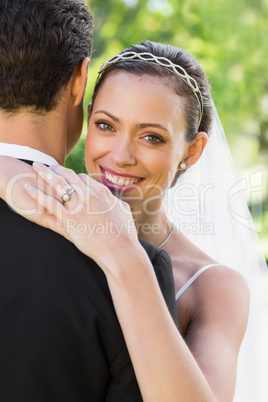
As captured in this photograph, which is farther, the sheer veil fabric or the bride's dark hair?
the sheer veil fabric

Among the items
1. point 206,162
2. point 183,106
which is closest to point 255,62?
point 206,162

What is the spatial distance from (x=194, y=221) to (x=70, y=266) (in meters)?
2.24

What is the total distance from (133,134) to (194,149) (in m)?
0.60

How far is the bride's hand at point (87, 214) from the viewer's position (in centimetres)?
188

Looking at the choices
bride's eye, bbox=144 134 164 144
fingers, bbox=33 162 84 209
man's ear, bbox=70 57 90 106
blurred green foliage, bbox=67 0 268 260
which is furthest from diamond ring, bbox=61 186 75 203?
blurred green foliage, bbox=67 0 268 260

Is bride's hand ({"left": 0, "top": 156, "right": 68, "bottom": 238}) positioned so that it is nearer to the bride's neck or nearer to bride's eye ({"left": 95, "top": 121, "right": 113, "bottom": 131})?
bride's eye ({"left": 95, "top": 121, "right": 113, "bottom": 131})

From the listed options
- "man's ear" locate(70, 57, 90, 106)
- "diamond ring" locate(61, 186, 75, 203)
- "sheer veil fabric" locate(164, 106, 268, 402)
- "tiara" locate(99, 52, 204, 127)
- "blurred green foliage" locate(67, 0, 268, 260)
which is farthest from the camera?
"blurred green foliage" locate(67, 0, 268, 260)

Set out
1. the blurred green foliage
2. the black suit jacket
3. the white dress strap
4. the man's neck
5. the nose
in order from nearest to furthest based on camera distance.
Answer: the black suit jacket → the man's neck → the nose → the white dress strap → the blurred green foliage

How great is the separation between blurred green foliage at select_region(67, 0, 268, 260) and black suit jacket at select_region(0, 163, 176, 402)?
7360 mm

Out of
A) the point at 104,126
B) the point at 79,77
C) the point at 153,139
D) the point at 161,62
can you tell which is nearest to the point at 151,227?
the point at 153,139

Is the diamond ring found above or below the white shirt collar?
below

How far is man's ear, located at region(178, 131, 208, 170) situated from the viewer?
3.43m

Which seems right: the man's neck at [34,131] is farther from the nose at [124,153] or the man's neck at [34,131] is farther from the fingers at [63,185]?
the nose at [124,153]

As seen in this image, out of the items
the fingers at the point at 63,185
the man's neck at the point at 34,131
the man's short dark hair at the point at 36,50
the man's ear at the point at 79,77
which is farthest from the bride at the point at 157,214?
the man's ear at the point at 79,77
